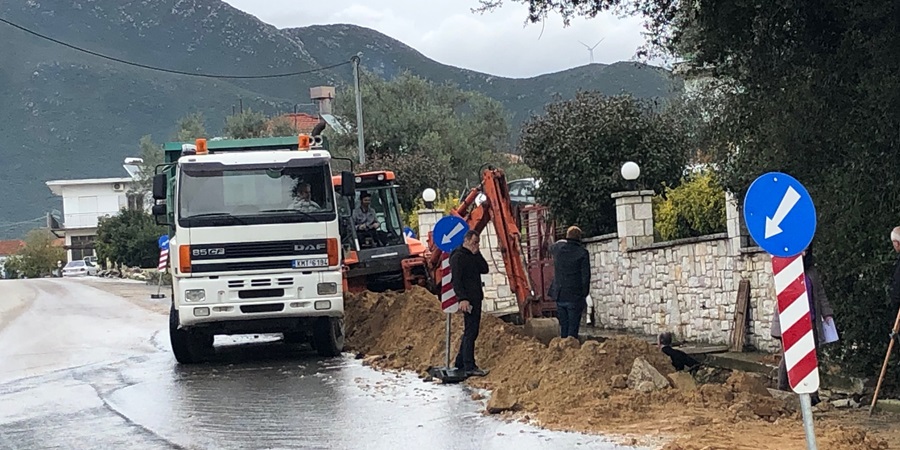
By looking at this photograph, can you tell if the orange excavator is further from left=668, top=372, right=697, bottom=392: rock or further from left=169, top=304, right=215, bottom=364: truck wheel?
left=668, top=372, right=697, bottom=392: rock

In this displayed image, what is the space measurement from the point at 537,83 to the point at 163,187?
86.5 meters

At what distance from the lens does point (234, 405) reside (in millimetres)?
12492

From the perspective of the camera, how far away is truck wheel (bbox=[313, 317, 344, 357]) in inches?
661

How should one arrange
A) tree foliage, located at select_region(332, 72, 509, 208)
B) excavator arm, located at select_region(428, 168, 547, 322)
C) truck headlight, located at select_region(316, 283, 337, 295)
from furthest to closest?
tree foliage, located at select_region(332, 72, 509, 208) → excavator arm, located at select_region(428, 168, 547, 322) → truck headlight, located at select_region(316, 283, 337, 295)

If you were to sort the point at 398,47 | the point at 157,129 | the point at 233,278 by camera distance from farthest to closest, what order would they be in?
the point at 398,47 → the point at 157,129 → the point at 233,278

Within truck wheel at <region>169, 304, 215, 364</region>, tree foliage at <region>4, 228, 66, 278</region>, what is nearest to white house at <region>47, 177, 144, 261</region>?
tree foliage at <region>4, 228, 66, 278</region>

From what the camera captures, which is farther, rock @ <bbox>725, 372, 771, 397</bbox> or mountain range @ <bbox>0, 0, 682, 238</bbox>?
mountain range @ <bbox>0, 0, 682, 238</bbox>

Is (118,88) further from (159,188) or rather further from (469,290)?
(469,290)

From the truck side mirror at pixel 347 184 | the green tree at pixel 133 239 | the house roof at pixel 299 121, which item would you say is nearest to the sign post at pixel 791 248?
the truck side mirror at pixel 347 184

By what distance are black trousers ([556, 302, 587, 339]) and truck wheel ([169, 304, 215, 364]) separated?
5580 millimetres

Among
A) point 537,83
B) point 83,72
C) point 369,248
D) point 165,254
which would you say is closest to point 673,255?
point 369,248

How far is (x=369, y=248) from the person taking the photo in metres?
19.9

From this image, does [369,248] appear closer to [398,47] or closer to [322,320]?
[322,320]

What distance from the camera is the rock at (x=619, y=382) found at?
1152 centimetres
